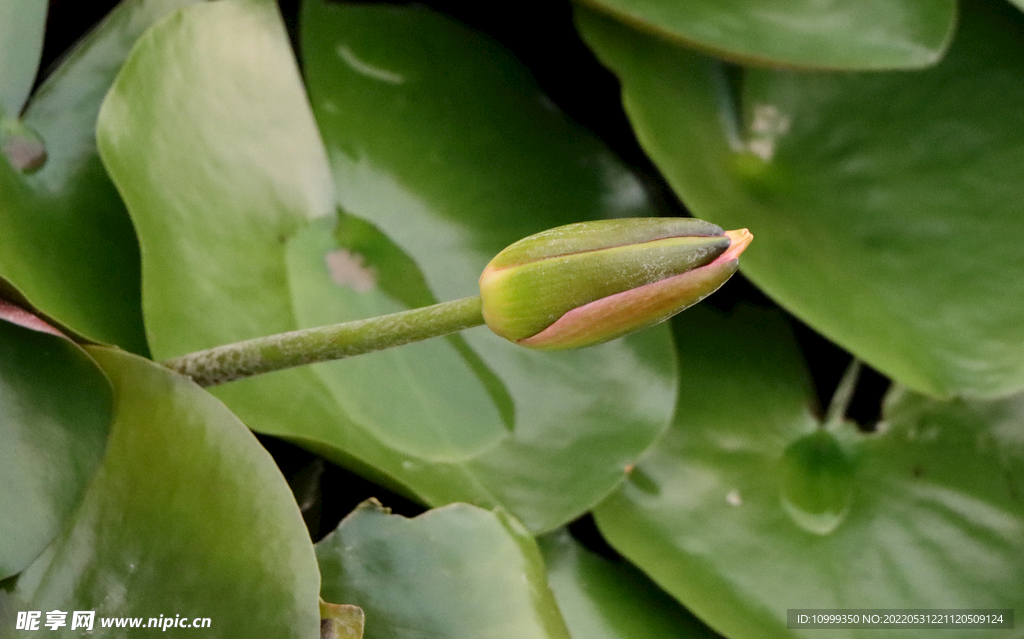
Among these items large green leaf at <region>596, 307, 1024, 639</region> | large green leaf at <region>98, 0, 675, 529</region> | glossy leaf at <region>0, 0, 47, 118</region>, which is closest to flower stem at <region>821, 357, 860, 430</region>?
large green leaf at <region>596, 307, 1024, 639</region>

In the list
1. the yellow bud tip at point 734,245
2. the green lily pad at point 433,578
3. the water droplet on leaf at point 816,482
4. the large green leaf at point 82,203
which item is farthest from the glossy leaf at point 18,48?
the water droplet on leaf at point 816,482

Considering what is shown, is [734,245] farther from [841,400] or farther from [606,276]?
[841,400]

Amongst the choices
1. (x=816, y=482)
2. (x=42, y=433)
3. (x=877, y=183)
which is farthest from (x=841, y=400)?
(x=42, y=433)

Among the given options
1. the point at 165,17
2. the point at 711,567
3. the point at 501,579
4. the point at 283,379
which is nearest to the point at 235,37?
the point at 165,17

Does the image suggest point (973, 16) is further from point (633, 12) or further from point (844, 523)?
point (844, 523)

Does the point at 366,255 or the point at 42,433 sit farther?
the point at 366,255

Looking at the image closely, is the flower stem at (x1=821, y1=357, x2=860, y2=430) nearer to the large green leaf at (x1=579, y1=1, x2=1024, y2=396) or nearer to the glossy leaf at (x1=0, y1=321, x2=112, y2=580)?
the large green leaf at (x1=579, y1=1, x2=1024, y2=396)
